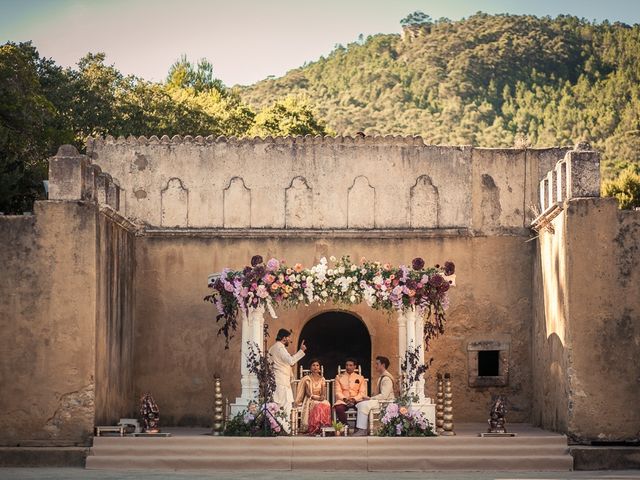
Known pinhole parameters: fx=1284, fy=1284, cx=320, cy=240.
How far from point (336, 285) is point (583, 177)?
4.10 meters

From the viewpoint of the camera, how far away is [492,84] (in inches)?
2098

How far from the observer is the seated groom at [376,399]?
1969 centimetres

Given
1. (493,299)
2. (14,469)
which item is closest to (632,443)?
(493,299)

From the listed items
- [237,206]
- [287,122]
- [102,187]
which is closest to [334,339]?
[237,206]

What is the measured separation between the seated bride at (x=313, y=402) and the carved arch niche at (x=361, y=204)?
10.7 feet

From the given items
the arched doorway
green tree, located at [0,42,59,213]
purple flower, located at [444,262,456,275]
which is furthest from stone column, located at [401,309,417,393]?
green tree, located at [0,42,59,213]

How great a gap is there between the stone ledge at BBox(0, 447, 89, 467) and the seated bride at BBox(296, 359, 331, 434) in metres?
3.49

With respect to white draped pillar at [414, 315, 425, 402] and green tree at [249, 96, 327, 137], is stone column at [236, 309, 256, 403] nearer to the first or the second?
white draped pillar at [414, 315, 425, 402]

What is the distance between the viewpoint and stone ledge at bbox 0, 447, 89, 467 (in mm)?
18469

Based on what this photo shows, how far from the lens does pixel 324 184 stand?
22.6 meters

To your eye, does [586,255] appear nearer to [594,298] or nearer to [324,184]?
[594,298]

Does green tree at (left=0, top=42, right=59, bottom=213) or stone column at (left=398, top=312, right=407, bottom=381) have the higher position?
green tree at (left=0, top=42, right=59, bottom=213)

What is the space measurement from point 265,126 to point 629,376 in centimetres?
2942

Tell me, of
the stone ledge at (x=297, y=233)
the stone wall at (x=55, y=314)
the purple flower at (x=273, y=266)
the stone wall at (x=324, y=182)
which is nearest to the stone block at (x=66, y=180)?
the stone wall at (x=55, y=314)
